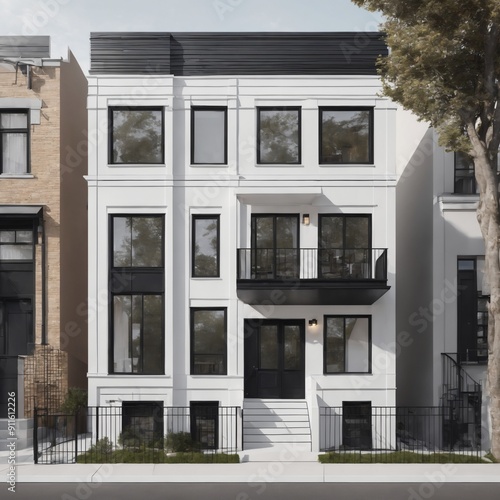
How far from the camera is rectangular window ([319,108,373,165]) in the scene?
2012cm

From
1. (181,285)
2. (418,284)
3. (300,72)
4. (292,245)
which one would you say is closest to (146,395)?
(181,285)

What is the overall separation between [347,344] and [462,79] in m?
8.36

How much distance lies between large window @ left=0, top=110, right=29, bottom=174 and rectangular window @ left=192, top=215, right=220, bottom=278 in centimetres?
582

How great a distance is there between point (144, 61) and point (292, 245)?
23.9ft

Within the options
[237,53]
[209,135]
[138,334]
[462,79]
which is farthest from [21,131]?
[462,79]

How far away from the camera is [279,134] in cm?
2019

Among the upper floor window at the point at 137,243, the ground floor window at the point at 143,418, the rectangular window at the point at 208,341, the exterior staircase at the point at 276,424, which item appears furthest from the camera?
the upper floor window at the point at 137,243

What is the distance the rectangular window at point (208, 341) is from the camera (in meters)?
19.8

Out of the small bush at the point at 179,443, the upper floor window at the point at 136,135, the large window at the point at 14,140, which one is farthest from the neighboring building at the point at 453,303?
the large window at the point at 14,140

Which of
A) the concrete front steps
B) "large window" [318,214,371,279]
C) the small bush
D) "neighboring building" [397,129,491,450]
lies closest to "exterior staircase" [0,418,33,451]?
the small bush

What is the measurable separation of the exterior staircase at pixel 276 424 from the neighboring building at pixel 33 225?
19.4ft

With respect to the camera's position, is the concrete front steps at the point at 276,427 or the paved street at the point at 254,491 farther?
the concrete front steps at the point at 276,427

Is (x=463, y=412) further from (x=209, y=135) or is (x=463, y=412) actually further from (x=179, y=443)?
(x=209, y=135)

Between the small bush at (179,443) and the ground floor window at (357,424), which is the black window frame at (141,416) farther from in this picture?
the ground floor window at (357,424)
